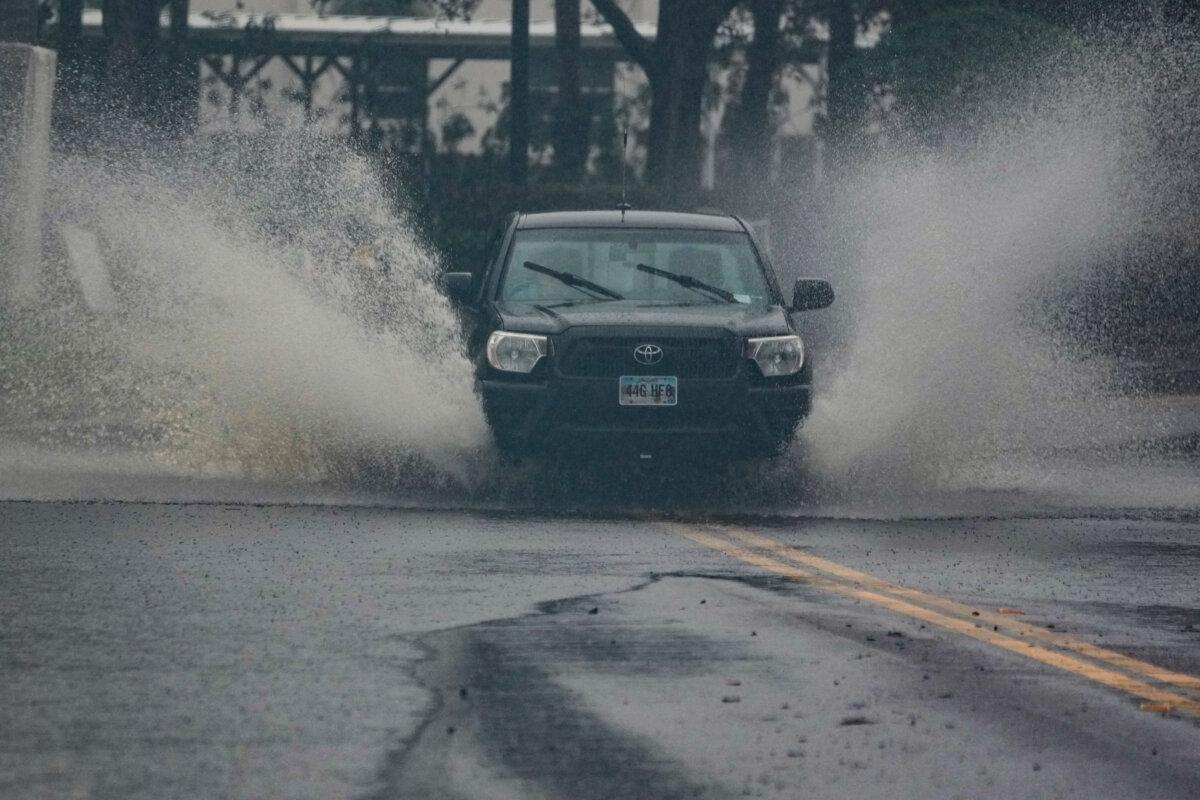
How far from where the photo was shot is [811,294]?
619 inches

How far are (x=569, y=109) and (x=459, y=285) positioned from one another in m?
29.6

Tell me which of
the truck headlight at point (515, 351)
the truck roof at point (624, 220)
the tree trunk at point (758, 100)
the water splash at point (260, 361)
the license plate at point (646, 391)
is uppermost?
the truck roof at point (624, 220)

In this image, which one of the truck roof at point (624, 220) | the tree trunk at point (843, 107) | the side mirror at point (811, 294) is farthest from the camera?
the tree trunk at point (843, 107)

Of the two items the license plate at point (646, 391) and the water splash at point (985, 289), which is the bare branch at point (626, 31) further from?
the license plate at point (646, 391)

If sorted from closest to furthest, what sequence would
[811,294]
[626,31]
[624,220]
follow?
[811,294] < [624,220] < [626,31]

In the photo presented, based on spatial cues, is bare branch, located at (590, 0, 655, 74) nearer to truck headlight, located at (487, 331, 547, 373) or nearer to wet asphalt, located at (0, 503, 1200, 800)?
truck headlight, located at (487, 331, 547, 373)

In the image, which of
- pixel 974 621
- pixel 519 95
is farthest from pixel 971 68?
pixel 974 621

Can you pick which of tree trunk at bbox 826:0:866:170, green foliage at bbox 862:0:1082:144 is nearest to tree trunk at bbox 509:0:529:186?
tree trunk at bbox 826:0:866:170

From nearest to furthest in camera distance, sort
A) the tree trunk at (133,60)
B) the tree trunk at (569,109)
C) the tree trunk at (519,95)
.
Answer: the tree trunk at (133,60) → the tree trunk at (519,95) → the tree trunk at (569,109)

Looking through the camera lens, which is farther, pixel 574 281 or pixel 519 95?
pixel 519 95

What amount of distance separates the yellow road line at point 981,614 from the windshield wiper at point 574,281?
2.68 metres

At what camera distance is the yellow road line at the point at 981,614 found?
27.8ft

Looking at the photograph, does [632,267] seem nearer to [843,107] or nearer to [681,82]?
[681,82]

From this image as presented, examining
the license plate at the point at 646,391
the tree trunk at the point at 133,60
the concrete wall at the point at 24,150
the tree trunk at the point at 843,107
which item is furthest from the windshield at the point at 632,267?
the tree trunk at the point at 843,107
